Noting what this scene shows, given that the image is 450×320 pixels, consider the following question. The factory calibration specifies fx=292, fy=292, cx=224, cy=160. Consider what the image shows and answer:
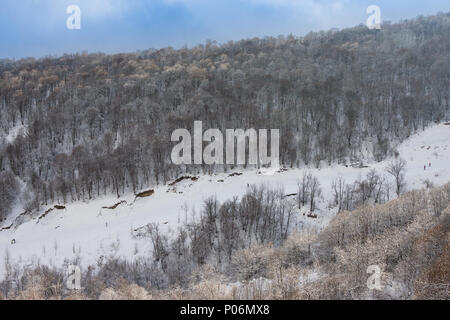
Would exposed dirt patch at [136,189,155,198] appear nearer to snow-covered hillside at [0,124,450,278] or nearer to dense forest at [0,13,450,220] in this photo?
snow-covered hillside at [0,124,450,278]

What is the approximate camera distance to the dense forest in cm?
6525

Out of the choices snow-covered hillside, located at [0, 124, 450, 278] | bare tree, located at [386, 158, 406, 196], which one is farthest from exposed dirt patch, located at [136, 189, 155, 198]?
bare tree, located at [386, 158, 406, 196]

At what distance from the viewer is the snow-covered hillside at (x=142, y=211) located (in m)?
44.1

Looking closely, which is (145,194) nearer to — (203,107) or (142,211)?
(142,211)

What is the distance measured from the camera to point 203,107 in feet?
268

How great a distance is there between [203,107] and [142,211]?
38208 mm

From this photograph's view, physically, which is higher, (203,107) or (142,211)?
(203,107)

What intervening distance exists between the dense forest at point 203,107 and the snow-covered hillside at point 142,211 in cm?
472

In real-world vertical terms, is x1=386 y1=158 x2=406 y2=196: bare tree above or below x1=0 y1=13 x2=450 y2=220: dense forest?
below

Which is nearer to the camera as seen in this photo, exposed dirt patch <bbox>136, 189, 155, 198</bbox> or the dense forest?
exposed dirt patch <bbox>136, 189, 155, 198</bbox>

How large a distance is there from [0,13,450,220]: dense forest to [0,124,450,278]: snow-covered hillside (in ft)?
15.5

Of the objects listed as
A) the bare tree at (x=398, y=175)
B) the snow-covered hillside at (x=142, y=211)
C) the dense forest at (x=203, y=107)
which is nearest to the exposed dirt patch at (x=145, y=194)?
the snow-covered hillside at (x=142, y=211)

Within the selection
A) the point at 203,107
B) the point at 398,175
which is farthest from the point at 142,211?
the point at 398,175
